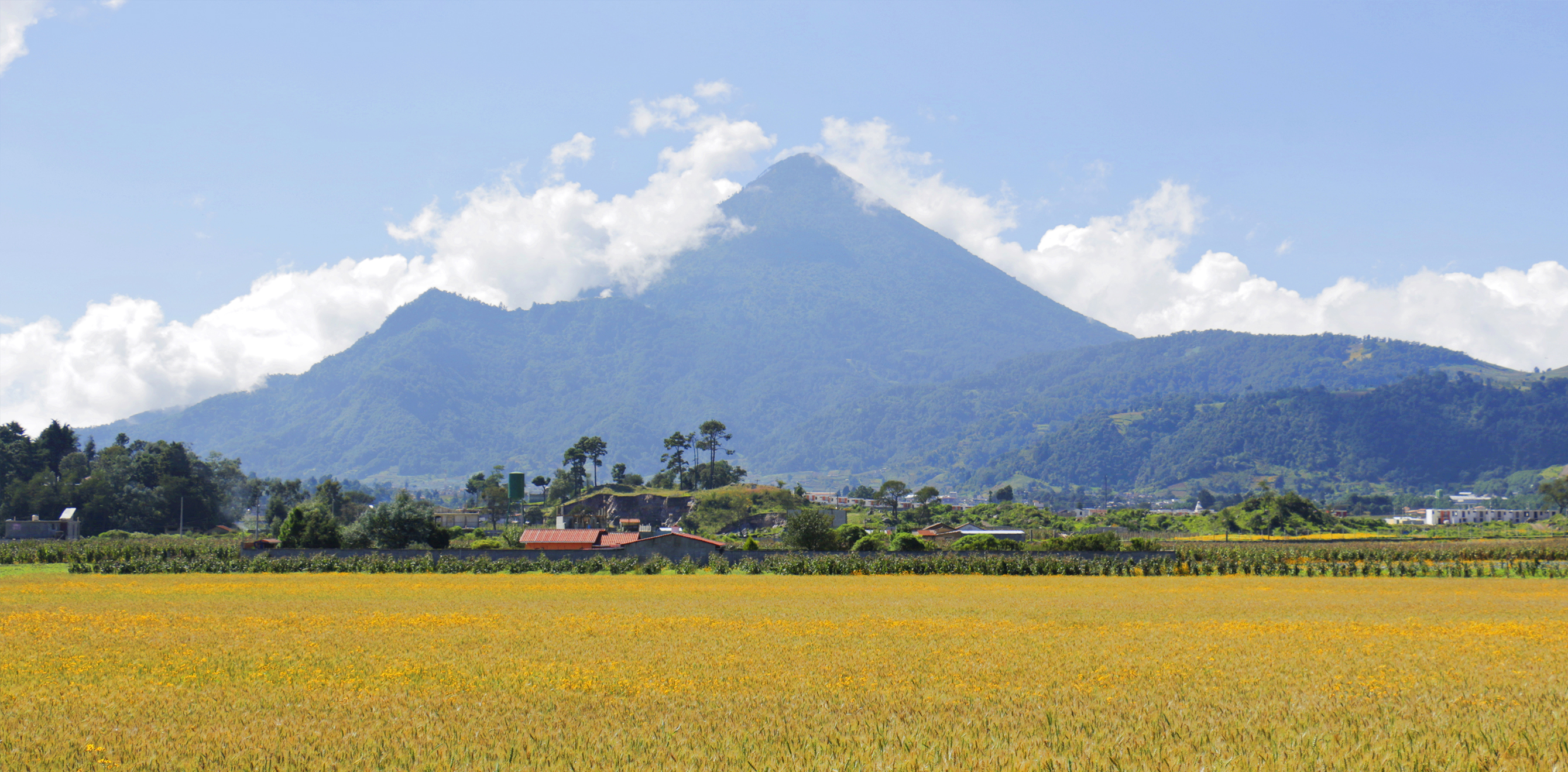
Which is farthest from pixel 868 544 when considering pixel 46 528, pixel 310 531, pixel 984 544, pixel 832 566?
pixel 46 528

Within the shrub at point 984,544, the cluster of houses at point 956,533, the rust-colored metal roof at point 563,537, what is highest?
the shrub at point 984,544

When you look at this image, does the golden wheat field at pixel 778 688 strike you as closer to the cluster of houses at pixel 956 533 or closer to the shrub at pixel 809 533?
the shrub at pixel 809 533

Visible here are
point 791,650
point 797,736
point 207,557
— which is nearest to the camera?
point 797,736

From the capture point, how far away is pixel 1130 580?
201ft

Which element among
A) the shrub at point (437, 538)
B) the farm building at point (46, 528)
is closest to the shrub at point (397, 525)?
the shrub at point (437, 538)

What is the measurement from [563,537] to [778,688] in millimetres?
91570

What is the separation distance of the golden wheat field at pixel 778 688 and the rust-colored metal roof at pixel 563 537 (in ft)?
221

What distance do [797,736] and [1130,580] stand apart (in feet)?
176

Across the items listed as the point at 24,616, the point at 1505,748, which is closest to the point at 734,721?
the point at 1505,748

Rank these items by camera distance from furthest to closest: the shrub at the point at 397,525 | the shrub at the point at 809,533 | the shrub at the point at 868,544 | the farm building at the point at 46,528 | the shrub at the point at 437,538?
the farm building at the point at 46,528 → the shrub at the point at 437,538 → the shrub at the point at 397,525 → the shrub at the point at 809,533 → the shrub at the point at 868,544

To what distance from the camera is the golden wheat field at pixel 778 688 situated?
12.1m

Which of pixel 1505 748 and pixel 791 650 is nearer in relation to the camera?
pixel 1505 748

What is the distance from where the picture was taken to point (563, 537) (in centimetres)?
10481

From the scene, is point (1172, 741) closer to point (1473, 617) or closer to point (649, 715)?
point (649, 715)
